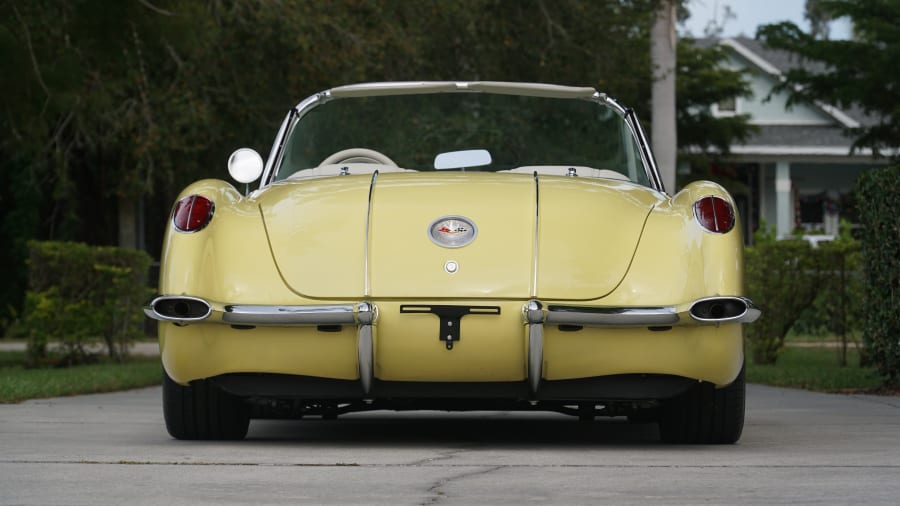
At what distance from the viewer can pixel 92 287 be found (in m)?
15.4

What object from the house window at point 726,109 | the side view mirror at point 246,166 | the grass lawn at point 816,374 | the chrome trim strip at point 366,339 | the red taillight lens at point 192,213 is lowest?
the grass lawn at point 816,374

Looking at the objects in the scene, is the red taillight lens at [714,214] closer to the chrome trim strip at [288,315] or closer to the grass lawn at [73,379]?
the chrome trim strip at [288,315]

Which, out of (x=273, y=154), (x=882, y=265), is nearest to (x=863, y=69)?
(x=882, y=265)

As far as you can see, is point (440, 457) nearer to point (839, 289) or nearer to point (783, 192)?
point (839, 289)

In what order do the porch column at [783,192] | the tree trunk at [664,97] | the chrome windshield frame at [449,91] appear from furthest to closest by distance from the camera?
the porch column at [783,192] < the tree trunk at [664,97] < the chrome windshield frame at [449,91]

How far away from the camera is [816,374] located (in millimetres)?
12688

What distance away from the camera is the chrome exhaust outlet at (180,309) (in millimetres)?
6039

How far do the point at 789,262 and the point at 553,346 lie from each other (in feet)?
30.8

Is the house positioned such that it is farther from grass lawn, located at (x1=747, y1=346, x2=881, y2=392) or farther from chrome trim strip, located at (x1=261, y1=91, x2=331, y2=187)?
chrome trim strip, located at (x1=261, y1=91, x2=331, y2=187)

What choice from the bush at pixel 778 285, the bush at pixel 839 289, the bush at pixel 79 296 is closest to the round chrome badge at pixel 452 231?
the bush at pixel 839 289

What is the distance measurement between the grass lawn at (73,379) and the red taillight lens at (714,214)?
5.04 m

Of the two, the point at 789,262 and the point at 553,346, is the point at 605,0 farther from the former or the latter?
the point at 553,346

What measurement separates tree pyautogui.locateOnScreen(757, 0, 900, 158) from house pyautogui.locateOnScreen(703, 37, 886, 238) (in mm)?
21298

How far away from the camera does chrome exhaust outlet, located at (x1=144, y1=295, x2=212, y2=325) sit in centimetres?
604
